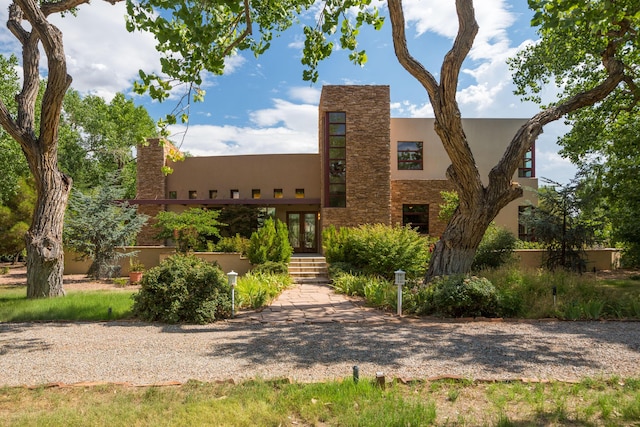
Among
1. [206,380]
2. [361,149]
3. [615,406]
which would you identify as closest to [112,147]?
[361,149]

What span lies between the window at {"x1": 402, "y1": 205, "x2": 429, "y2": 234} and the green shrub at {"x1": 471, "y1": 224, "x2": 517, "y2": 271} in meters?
4.80

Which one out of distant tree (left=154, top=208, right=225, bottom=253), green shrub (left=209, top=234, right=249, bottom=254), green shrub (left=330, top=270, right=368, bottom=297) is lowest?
green shrub (left=330, top=270, right=368, bottom=297)

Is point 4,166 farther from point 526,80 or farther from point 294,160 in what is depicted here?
point 526,80

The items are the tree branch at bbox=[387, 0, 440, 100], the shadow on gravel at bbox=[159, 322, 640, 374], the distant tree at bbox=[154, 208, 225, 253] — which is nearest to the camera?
the shadow on gravel at bbox=[159, 322, 640, 374]

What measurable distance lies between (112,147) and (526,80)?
1032 inches

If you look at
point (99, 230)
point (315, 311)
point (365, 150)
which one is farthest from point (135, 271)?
point (365, 150)

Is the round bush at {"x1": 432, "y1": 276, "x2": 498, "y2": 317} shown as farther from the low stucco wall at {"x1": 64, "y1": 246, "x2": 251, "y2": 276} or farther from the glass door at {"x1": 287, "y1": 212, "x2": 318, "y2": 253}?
the glass door at {"x1": 287, "y1": 212, "x2": 318, "y2": 253}

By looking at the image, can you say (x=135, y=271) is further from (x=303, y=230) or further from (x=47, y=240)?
(x=303, y=230)

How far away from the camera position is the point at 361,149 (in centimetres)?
1792

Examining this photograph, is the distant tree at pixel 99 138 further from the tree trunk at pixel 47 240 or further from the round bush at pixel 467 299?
the round bush at pixel 467 299

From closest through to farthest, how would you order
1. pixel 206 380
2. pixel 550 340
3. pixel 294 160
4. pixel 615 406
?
1. pixel 615 406
2. pixel 206 380
3. pixel 550 340
4. pixel 294 160

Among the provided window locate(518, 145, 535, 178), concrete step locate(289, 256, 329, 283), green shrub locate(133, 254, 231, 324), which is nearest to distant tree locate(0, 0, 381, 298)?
green shrub locate(133, 254, 231, 324)

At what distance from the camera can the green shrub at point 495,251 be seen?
1370 centimetres

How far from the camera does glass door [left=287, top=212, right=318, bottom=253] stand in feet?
65.2
